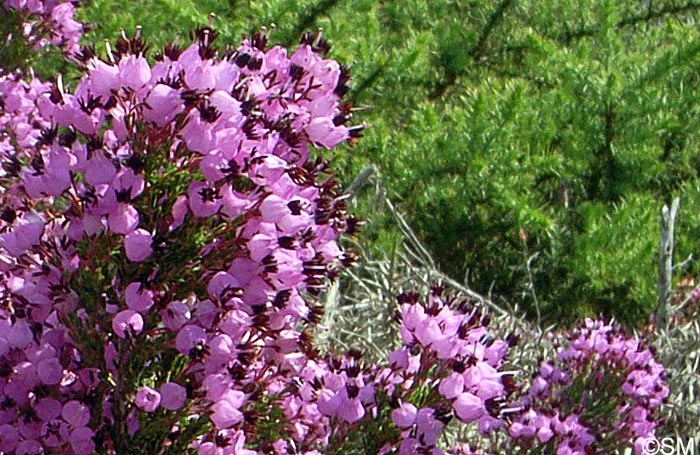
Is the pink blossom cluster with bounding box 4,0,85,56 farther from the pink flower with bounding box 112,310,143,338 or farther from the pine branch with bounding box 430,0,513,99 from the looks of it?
the pine branch with bounding box 430,0,513,99

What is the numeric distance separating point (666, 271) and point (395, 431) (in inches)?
73.3

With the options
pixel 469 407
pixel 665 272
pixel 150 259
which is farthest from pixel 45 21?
pixel 665 272

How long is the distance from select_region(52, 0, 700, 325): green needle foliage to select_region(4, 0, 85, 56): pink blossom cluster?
3.50 ft

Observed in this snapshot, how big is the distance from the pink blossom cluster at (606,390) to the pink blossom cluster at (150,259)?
112 centimetres

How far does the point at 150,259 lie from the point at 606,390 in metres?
1.41

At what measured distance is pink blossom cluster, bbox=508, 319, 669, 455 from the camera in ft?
7.22

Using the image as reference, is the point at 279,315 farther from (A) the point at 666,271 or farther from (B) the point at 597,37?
(B) the point at 597,37

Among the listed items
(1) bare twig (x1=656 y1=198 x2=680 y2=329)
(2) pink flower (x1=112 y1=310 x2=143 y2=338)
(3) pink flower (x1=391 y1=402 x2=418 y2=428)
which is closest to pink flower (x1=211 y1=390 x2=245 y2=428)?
(2) pink flower (x1=112 y1=310 x2=143 y2=338)

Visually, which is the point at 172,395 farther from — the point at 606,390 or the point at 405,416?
the point at 606,390

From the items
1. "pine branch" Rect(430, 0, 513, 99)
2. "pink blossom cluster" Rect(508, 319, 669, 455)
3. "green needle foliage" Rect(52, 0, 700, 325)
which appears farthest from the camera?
"pine branch" Rect(430, 0, 513, 99)

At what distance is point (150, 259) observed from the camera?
1104mm

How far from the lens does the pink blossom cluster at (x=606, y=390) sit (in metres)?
2.20

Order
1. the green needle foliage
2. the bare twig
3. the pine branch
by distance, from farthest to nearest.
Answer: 1. the pine branch
2. the green needle foliage
3. the bare twig

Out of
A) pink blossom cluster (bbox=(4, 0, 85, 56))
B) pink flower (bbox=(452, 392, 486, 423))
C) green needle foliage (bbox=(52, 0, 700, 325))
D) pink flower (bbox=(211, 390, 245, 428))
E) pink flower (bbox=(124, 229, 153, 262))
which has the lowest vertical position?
green needle foliage (bbox=(52, 0, 700, 325))
